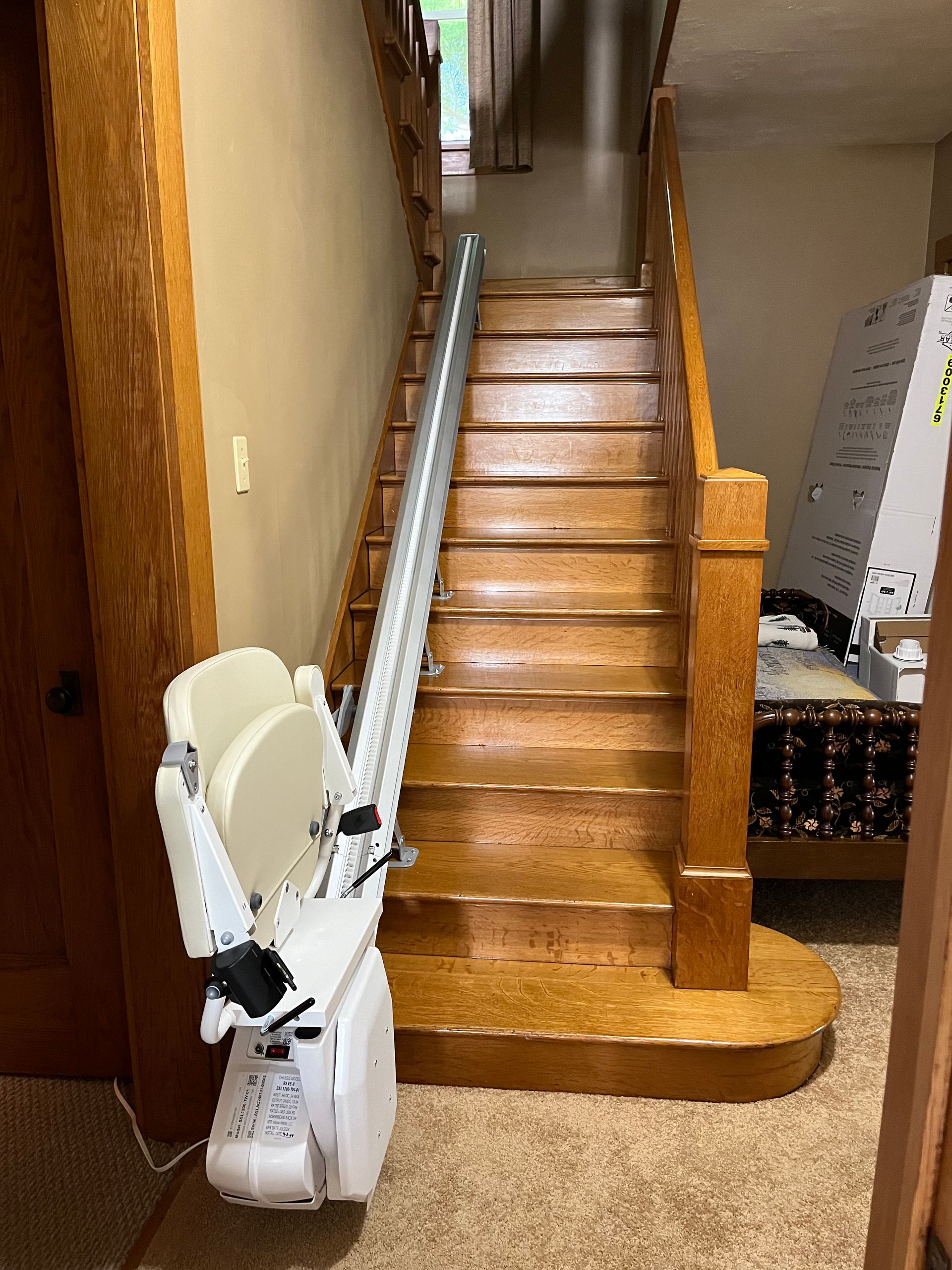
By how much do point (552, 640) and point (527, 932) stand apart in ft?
3.23

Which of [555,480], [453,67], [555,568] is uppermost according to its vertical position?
[453,67]

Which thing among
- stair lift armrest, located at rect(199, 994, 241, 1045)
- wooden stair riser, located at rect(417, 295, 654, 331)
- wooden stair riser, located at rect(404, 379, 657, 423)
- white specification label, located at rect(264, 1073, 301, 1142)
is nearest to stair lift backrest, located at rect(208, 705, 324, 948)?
stair lift armrest, located at rect(199, 994, 241, 1045)

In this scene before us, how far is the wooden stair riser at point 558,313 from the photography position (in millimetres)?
3898

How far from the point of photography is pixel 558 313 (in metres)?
3.97

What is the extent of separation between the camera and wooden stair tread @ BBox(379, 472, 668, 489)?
3188 mm

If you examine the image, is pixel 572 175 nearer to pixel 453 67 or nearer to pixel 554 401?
pixel 453 67

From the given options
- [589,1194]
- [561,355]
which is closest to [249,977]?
[589,1194]

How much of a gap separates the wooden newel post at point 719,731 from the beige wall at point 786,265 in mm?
3120

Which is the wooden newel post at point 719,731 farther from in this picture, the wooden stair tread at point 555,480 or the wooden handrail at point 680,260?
the wooden stair tread at point 555,480

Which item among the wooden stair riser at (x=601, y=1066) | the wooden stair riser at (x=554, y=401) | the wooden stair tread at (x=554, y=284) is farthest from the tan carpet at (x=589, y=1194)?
the wooden stair tread at (x=554, y=284)

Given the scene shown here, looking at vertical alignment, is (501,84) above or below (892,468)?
above

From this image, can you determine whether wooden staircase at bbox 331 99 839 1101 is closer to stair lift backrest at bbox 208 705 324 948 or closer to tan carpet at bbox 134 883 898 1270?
tan carpet at bbox 134 883 898 1270

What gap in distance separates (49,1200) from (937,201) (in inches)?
205

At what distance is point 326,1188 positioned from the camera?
143 cm
